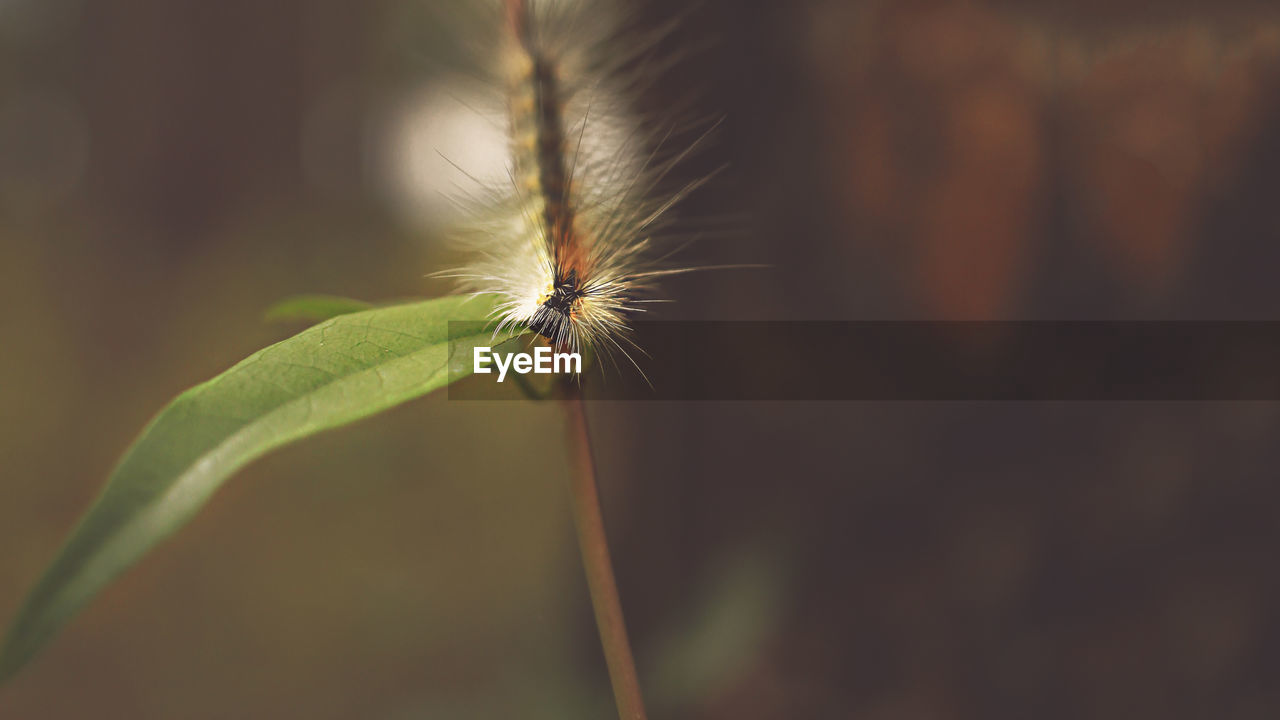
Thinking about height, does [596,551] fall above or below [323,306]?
below

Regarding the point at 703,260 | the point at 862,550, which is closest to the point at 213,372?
the point at 703,260

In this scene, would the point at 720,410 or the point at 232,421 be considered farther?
the point at 720,410

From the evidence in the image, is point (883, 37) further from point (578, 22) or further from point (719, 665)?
point (719, 665)
